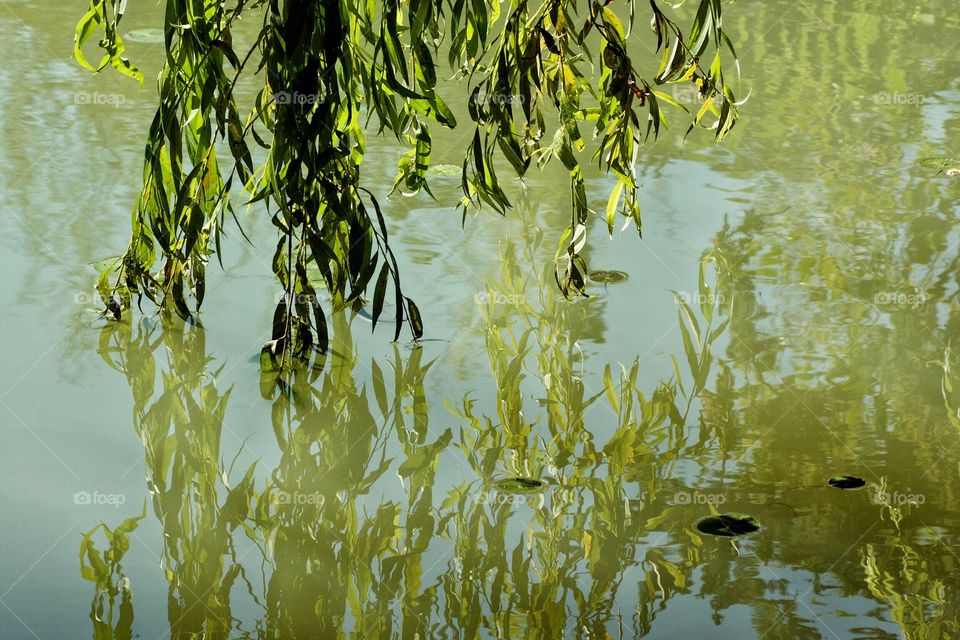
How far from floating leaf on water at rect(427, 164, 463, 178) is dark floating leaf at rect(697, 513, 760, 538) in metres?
2.21

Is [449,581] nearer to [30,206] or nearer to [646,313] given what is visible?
[646,313]

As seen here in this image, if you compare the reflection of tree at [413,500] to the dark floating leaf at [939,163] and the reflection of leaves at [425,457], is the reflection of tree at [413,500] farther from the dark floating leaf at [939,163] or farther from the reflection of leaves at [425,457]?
the dark floating leaf at [939,163]

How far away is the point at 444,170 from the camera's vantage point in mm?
4258

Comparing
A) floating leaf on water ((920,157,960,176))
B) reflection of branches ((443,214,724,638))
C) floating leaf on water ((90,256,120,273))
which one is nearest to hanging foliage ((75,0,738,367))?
reflection of branches ((443,214,724,638))

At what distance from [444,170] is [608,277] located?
41.0 inches

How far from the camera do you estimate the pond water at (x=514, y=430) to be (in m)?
2.06

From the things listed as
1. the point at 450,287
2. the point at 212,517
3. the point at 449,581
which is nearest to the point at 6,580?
the point at 212,517

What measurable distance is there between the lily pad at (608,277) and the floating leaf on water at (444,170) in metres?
0.95

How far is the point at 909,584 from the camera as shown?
2.13 meters

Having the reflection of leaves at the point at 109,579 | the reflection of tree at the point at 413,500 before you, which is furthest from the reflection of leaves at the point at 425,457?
the reflection of leaves at the point at 109,579

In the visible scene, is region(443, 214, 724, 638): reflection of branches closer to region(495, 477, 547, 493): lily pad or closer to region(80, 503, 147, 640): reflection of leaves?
region(495, 477, 547, 493): lily pad

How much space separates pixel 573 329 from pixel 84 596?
1557 millimetres

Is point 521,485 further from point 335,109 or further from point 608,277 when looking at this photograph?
point 608,277

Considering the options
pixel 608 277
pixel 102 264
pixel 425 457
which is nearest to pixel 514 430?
pixel 425 457
